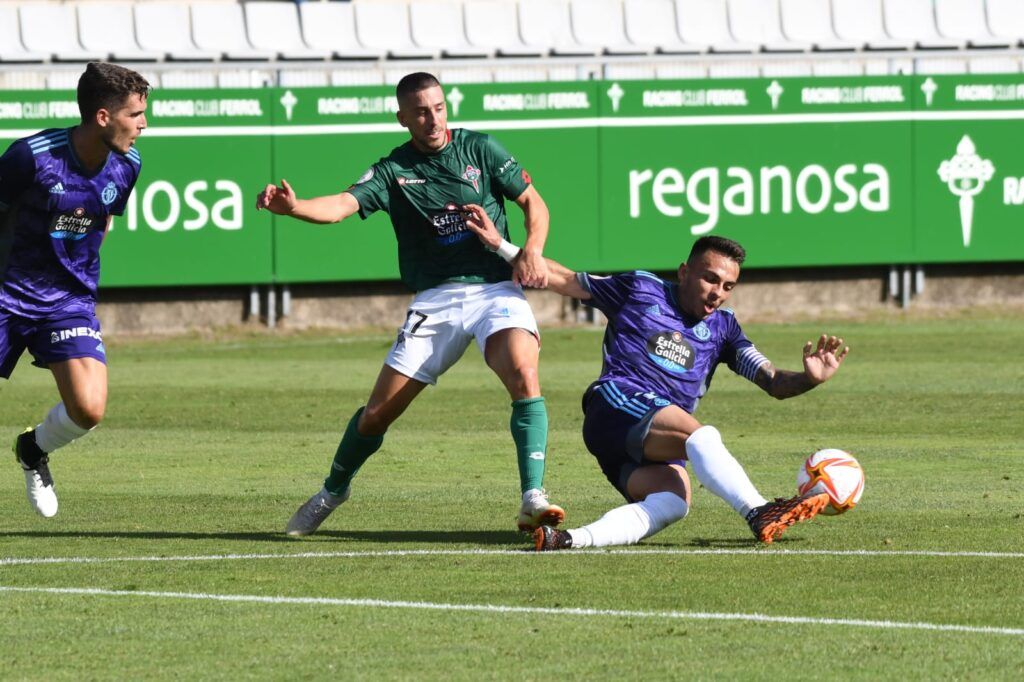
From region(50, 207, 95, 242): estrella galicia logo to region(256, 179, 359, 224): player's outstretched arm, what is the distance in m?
0.86

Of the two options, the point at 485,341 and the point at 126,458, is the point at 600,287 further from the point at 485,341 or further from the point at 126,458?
the point at 126,458

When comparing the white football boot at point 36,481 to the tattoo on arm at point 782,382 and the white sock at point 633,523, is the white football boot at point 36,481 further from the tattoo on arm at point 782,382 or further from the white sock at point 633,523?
the tattoo on arm at point 782,382

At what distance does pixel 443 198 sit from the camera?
8.98m

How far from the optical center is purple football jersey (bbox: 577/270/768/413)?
8.65 meters

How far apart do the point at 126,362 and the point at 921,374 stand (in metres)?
7.85

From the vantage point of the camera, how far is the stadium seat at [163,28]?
2508cm

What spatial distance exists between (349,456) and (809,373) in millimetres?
2134

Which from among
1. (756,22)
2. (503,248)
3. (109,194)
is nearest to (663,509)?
(503,248)

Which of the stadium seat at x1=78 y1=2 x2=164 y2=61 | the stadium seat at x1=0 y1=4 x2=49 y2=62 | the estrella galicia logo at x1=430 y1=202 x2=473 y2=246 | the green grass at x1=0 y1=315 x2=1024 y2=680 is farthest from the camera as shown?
the stadium seat at x1=78 y1=2 x2=164 y2=61

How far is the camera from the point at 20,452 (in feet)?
30.1

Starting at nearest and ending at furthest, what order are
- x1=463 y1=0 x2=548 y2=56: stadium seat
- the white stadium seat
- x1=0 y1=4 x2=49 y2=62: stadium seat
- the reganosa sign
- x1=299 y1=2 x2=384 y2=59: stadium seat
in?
the reganosa sign, x1=0 y1=4 x2=49 y2=62: stadium seat, x1=299 y1=2 x2=384 y2=59: stadium seat, x1=463 y1=0 x2=548 y2=56: stadium seat, the white stadium seat

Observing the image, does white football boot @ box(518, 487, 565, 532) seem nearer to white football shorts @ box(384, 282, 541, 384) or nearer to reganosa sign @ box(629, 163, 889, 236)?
white football shorts @ box(384, 282, 541, 384)

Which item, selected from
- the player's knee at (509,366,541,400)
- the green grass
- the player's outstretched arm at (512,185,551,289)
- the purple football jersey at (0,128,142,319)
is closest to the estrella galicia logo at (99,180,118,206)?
the purple football jersey at (0,128,142,319)

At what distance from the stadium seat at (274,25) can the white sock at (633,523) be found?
17.9 metres
